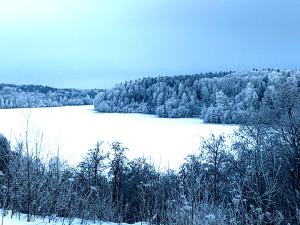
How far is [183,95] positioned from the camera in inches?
4557

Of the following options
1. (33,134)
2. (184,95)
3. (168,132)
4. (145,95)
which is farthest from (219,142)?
(145,95)

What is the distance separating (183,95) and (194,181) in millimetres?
102780

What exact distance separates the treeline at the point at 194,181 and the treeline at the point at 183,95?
184 feet

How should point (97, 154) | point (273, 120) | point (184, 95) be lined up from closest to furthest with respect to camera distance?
point (273, 120), point (97, 154), point (184, 95)

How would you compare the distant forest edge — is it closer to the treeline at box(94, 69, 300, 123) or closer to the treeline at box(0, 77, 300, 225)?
the treeline at box(94, 69, 300, 123)

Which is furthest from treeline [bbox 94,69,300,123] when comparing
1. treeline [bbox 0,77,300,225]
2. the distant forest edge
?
treeline [bbox 0,77,300,225]

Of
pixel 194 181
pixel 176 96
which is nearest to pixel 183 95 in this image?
pixel 176 96

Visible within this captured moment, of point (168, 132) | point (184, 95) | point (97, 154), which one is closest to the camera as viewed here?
point (97, 154)

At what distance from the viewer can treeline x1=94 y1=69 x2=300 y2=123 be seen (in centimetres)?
10419

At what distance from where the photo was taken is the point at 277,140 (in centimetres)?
1995

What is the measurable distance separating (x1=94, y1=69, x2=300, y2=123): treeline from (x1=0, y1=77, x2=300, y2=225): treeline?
184 ft

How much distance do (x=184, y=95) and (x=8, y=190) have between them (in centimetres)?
10657

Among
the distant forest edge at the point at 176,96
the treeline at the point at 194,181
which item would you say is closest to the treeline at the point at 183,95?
the distant forest edge at the point at 176,96

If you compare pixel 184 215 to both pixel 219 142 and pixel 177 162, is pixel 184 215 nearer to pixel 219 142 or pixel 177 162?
A: pixel 219 142
